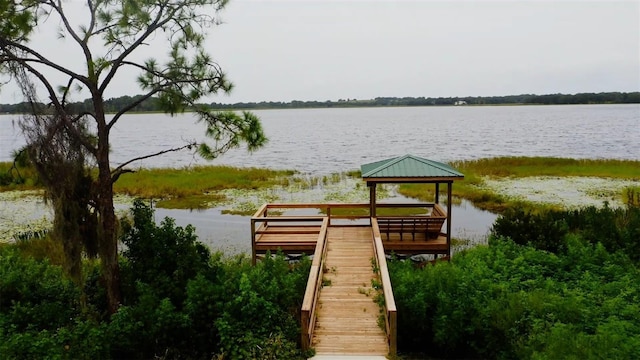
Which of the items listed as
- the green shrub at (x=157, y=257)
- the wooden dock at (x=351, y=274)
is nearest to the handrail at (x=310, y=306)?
the wooden dock at (x=351, y=274)

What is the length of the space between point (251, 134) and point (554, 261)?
712 cm

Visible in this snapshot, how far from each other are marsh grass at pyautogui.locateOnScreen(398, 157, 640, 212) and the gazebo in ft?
31.9

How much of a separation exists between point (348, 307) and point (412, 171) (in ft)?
16.6

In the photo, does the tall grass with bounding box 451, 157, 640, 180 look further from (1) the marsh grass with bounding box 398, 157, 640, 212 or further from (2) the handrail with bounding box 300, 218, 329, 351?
(2) the handrail with bounding box 300, 218, 329, 351

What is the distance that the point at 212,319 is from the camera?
8406 millimetres

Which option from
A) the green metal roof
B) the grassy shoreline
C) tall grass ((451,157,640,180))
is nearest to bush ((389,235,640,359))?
the green metal roof

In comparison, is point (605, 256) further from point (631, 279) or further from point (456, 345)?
point (456, 345)

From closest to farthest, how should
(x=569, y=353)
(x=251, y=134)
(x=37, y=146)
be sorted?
(x=569, y=353) → (x=37, y=146) → (x=251, y=134)

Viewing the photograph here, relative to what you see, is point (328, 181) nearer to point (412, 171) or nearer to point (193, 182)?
point (193, 182)

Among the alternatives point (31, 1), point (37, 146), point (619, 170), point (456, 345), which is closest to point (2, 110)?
point (37, 146)

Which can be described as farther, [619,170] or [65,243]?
[619,170]

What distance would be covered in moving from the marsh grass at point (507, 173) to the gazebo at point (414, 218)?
973 centimetres

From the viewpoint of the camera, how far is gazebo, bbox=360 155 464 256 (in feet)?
40.7

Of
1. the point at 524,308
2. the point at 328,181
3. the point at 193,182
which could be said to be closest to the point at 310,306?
the point at 524,308
